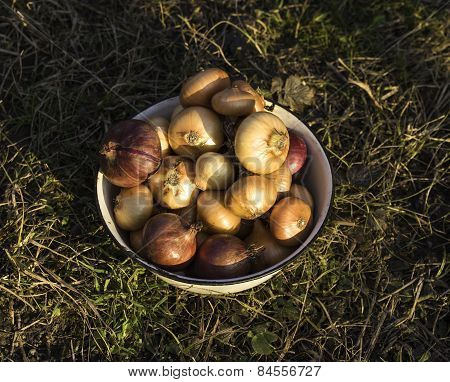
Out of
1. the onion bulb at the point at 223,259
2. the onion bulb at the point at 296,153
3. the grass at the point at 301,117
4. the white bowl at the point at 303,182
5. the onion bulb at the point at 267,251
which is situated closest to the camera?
the white bowl at the point at 303,182

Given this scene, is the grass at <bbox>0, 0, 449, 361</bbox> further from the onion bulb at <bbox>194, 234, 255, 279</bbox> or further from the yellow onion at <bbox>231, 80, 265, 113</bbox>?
the yellow onion at <bbox>231, 80, 265, 113</bbox>

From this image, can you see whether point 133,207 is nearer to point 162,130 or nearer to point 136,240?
point 136,240

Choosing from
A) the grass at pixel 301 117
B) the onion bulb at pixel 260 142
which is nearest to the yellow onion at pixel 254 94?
the onion bulb at pixel 260 142

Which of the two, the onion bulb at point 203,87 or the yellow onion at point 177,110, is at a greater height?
the onion bulb at point 203,87

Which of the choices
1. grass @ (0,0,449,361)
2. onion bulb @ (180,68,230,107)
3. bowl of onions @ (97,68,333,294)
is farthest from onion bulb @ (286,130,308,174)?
grass @ (0,0,449,361)

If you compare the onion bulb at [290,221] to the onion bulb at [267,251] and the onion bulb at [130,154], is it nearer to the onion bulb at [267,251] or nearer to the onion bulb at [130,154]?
the onion bulb at [267,251]

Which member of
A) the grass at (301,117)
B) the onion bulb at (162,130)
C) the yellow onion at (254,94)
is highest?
the yellow onion at (254,94)

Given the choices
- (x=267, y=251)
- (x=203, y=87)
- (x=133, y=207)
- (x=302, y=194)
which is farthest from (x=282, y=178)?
(x=133, y=207)
